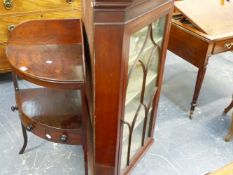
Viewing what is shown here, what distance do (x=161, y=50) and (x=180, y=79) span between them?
1.21m

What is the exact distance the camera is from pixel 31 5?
190 cm

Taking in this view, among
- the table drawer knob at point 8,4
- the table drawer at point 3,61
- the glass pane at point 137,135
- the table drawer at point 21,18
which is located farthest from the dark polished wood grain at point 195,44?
the table drawer at point 3,61

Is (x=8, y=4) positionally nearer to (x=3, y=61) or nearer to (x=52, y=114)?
(x=3, y=61)

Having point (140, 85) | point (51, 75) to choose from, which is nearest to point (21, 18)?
point (51, 75)

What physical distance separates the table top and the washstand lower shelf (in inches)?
37.6

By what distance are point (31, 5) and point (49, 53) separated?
0.81m

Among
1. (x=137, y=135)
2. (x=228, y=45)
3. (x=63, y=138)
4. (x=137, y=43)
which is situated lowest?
(x=137, y=135)

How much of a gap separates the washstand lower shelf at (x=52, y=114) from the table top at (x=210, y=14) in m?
0.95

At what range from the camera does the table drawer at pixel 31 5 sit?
1834mm

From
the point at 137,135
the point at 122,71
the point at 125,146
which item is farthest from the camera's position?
the point at 137,135

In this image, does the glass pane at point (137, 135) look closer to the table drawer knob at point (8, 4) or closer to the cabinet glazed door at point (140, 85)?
the cabinet glazed door at point (140, 85)

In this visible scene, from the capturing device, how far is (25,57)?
1.21 metres

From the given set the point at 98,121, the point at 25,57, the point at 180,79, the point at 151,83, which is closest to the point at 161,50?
the point at 151,83

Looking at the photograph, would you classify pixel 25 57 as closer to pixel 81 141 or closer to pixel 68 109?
pixel 68 109
